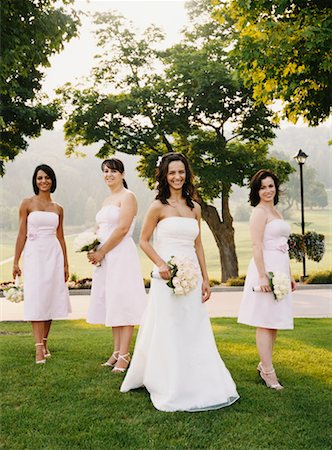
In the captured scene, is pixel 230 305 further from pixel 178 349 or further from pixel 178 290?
pixel 178 290

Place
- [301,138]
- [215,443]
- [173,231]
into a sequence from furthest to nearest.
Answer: [301,138] < [173,231] < [215,443]

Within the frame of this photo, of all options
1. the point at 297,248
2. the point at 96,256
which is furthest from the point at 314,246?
the point at 96,256

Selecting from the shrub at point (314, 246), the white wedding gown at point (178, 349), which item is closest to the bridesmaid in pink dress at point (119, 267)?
the white wedding gown at point (178, 349)

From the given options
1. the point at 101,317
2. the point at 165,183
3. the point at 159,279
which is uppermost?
the point at 165,183

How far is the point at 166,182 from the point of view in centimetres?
588

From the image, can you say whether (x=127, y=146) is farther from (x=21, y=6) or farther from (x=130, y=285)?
(x=130, y=285)

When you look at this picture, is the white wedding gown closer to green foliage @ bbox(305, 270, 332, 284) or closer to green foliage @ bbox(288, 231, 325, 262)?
green foliage @ bbox(305, 270, 332, 284)

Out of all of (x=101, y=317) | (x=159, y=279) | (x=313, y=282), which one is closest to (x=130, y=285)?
(x=101, y=317)

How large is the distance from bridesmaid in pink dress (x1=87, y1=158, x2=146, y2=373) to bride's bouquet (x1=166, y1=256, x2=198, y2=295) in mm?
1269

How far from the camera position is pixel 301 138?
6944 inches

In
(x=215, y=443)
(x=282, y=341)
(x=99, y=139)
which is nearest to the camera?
(x=215, y=443)

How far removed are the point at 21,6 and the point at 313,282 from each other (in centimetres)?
1712

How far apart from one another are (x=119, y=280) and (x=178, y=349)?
1.45 metres

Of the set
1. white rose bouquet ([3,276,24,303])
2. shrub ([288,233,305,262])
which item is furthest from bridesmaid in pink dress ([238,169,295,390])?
shrub ([288,233,305,262])
